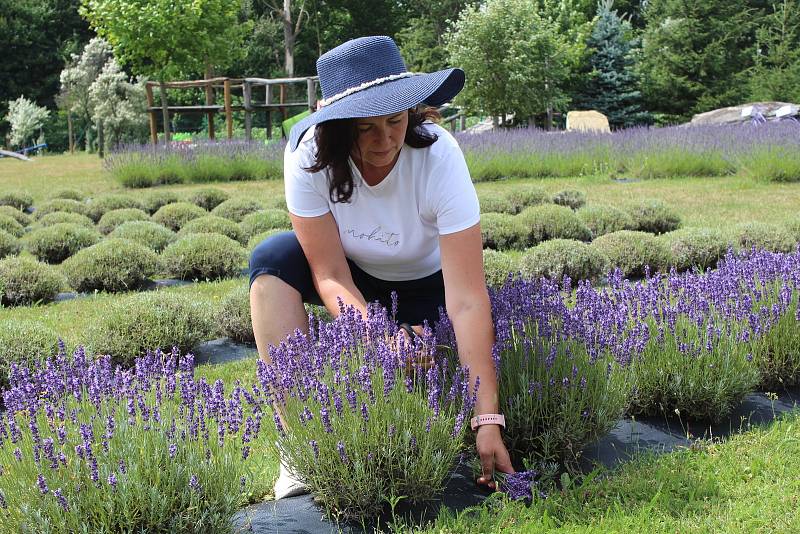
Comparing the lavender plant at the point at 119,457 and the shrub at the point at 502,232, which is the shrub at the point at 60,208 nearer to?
the shrub at the point at 502,232

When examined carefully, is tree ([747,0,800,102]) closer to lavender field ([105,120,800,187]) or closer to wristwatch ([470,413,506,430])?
lavender field ([105,120,800,187])

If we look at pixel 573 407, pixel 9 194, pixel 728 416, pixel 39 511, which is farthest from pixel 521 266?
pixel 9 194

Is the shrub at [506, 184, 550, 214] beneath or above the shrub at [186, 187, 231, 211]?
above

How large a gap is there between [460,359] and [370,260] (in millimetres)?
609

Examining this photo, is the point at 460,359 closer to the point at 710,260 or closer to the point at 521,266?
the point at 521,266

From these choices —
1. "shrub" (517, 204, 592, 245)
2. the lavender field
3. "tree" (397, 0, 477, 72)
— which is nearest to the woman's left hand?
"shrub" (517, 204, 592, 245)

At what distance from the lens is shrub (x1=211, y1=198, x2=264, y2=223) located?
8414mm

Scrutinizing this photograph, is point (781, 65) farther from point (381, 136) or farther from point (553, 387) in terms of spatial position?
point (381, 136)

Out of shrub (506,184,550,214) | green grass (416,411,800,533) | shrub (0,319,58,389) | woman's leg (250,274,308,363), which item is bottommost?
green grass (416,411,800,533)

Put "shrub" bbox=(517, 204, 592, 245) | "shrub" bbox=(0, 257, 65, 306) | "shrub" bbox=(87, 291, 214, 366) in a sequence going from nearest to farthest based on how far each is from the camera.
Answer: "shrub" bbox=(87, 291, 214, 366), "shrub" bbox=(0, 257, 65, 306), "shrub" bbox=(517, 204, 592, 245)

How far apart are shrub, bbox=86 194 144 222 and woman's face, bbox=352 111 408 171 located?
6.99m

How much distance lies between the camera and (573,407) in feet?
8.07

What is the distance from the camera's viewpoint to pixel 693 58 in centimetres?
2317

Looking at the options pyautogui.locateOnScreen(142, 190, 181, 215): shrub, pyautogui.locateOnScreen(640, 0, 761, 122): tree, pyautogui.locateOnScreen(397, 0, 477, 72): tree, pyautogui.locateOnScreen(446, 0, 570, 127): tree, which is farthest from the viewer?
pyautogui.locateOnScreen(397, 0, 477, 72): tree
